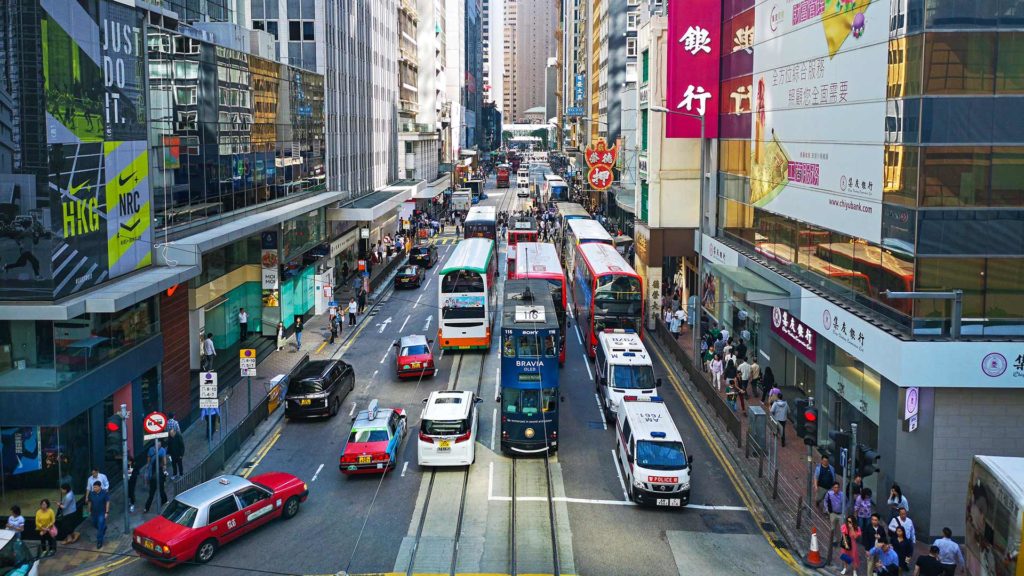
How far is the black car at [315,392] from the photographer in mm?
28969

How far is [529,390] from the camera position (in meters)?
25.1

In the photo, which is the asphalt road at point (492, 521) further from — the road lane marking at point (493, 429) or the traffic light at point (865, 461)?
the traffic light at point (865, 461)

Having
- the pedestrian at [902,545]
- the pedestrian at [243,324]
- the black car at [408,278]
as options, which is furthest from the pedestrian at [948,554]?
the black car at [408,278]

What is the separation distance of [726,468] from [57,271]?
16.7 meters

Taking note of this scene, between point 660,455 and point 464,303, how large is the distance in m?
16.9

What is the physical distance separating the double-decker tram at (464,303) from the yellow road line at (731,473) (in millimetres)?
7575

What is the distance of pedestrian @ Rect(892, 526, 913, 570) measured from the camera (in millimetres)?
17992

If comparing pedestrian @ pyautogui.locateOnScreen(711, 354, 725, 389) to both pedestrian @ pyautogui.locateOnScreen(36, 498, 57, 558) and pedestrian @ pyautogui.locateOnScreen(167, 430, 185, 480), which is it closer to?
pedestrian @ pyautogui.locateOnScreen(167, 430, 185, 480)

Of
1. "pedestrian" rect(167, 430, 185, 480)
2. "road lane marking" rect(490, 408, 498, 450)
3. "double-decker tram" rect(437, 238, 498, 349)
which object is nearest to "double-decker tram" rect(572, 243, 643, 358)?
"double-decker tram" rect(437, 238, 498, 349)

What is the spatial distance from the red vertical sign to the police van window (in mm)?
25719

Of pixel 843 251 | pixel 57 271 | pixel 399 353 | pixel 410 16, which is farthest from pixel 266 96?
pixel 410 16

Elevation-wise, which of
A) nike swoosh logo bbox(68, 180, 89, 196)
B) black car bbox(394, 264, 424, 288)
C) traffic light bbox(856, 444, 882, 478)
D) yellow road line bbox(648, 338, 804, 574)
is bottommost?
yellow road line bbox(648, 338, 804, 574)

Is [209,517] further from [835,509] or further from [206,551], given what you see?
[835,509]

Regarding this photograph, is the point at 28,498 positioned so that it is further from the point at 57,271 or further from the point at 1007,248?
the point at 1007,248
